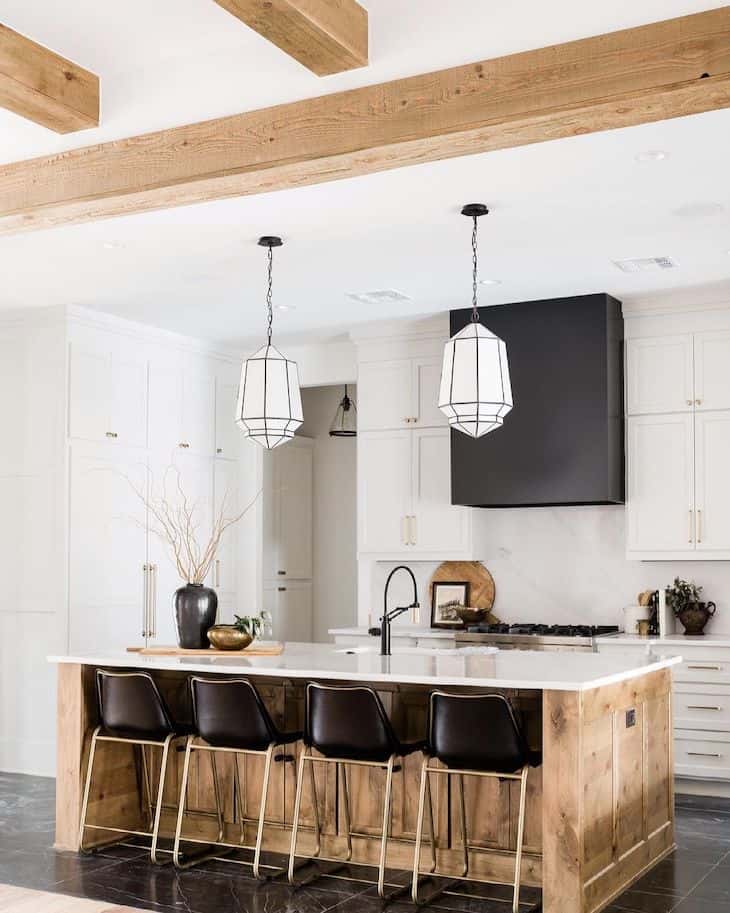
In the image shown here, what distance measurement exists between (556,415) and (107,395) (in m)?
2.78

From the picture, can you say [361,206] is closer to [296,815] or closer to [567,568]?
[296,815]

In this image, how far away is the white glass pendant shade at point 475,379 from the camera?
5.14 metres

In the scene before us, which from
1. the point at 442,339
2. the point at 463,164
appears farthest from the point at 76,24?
the point at 442,339

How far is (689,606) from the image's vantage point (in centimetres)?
683

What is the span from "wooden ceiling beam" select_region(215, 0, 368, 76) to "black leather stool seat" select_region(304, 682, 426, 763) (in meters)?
2.33

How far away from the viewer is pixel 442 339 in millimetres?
7566

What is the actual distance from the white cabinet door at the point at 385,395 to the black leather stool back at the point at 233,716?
315cm

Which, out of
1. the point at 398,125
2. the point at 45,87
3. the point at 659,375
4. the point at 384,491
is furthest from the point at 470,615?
the point at 45,87

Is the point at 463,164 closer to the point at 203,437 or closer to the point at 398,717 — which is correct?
the point at 398,717

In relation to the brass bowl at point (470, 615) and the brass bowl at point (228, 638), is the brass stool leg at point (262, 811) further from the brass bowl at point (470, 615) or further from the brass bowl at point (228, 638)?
the brass bowl at point (470, 615)

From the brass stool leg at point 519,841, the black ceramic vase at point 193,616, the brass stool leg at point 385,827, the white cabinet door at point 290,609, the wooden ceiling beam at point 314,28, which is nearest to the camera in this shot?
the wooden ceiling beam at point 314,28

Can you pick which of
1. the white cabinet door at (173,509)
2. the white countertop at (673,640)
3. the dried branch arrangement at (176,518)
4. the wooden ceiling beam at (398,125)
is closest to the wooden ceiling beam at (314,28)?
the wooden ceiling beam at (398,125)

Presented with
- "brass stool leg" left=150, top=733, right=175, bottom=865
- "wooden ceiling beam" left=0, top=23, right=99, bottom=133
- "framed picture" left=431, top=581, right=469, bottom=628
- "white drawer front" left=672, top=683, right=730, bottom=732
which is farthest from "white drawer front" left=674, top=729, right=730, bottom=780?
"wooden ceiling beam" left=0, top=23, right=99, bottom=133

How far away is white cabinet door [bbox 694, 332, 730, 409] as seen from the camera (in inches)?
263
